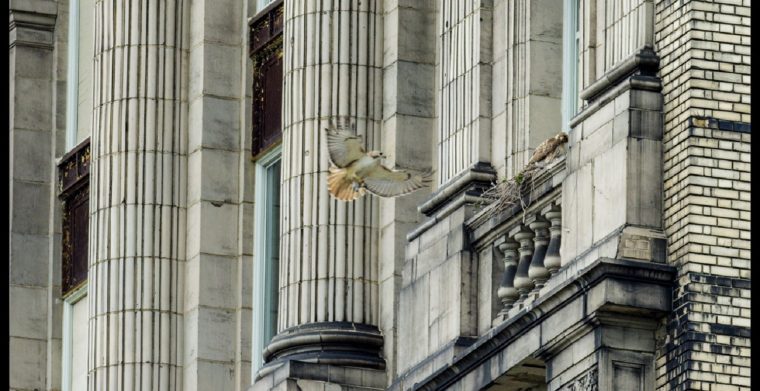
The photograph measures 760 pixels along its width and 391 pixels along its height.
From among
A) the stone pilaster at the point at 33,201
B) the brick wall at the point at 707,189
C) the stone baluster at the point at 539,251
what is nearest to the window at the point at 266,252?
the stone pilaster at the point at 33,201

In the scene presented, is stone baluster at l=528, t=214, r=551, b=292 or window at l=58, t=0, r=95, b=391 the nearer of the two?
stone baluster at l=528, t=214, r=551, b=292

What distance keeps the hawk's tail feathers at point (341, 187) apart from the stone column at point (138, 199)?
8.07 m

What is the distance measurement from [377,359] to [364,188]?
365 centimetres

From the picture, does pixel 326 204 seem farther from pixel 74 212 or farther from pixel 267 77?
pixel 74 212

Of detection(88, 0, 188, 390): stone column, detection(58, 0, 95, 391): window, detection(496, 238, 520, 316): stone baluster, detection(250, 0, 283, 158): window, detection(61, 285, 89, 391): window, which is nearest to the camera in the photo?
detection(496, 238, 520, 316): stone baluster

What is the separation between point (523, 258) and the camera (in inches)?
1553

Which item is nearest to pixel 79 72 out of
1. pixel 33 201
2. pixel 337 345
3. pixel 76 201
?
pixel 33 201

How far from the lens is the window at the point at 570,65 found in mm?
41125

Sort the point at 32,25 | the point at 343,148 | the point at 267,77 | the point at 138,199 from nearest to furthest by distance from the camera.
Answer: the point at 343,148 → the point at 267,77 → the point at 138,199 → the point at 32,25

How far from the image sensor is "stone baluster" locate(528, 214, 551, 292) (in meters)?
38.8

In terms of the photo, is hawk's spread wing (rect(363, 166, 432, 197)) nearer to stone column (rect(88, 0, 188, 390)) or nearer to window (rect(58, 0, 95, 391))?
stone column (rect(88, 0, 188, 390))

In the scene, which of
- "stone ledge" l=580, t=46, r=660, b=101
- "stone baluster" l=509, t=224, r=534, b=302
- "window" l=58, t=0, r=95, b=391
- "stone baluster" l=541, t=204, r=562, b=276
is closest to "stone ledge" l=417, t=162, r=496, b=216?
"stone baluster" l=509, t=224, r=534, b=302

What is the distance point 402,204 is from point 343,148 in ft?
11.6

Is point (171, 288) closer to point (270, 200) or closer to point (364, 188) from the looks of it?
point (270, 200)
